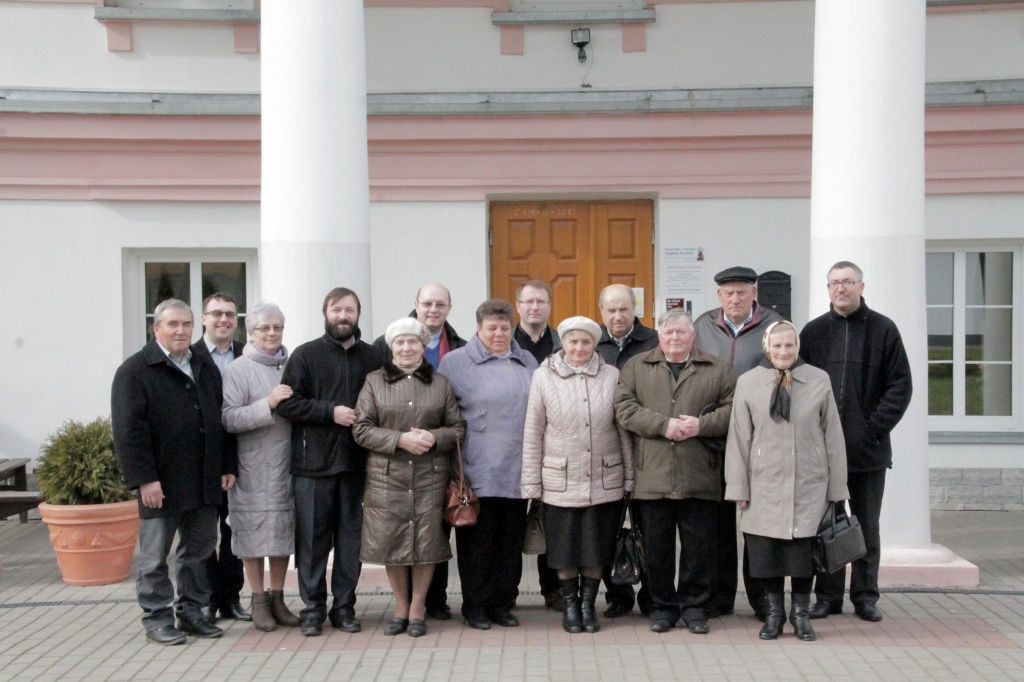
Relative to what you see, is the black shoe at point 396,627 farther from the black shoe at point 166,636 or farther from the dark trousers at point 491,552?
the black shoe at point 166,636

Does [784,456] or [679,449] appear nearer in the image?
[784,456]

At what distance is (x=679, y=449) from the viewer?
554cm

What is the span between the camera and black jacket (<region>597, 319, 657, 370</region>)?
6070 mm

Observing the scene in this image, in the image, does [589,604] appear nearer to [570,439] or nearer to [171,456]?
[570,439]

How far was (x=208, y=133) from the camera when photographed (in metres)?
9.20

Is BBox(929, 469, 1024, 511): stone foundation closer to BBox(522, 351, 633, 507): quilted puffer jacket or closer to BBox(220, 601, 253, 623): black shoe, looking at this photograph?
BBox(522, 351, 633, 507): quilted puffer jacket

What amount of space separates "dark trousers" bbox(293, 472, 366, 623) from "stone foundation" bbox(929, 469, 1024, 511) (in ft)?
18.0

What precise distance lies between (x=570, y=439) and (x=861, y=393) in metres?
1.60

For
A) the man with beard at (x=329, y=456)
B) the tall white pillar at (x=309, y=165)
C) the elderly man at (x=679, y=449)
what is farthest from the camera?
the tall white pillar at (x=309, y=165)

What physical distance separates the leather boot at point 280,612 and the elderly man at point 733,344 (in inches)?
88.2

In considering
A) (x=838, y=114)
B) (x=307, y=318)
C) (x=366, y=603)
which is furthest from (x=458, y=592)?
(x=838, y=114)

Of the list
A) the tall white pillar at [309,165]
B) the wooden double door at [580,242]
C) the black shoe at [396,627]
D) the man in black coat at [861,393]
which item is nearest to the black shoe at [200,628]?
the black shoe at [396,627]

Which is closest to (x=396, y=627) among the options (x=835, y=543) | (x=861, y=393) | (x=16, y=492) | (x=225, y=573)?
(x=225, y=573)

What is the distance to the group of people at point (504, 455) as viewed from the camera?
546 centimetres
